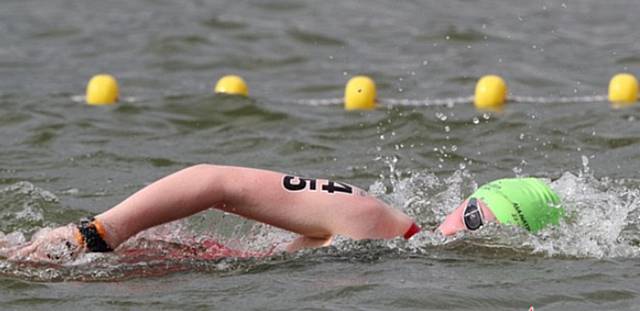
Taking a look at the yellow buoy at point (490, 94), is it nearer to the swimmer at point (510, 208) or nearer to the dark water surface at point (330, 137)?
the dark water surface at point (330, 137)

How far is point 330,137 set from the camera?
10367 mm

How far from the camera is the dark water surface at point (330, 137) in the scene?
19.0 ft

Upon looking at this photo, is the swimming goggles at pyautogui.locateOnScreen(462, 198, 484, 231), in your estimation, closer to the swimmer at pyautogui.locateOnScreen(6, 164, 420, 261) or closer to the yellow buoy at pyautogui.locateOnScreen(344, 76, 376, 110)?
the swimmer at pyautogui.locateOnScreen(6, 164, 420, 261)

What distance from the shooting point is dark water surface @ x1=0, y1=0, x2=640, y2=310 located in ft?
19.0

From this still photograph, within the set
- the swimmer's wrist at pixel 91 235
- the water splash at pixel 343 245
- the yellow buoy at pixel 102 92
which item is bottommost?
the water splash at pixel 343 245

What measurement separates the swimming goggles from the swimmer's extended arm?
0.30 m

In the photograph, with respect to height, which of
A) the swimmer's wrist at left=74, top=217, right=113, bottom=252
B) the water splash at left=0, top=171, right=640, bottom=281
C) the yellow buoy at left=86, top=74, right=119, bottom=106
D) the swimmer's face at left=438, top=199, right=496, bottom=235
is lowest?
the water splash at left=0, top=171, right=640, bottom=281

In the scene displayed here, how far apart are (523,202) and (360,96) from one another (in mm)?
5559

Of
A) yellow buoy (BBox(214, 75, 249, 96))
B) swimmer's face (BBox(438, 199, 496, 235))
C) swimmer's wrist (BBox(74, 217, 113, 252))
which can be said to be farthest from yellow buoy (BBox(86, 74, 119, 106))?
swimmer's face (BBox(438, 199, 496, 235))

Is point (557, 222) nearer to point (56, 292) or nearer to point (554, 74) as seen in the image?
point (56, 292)

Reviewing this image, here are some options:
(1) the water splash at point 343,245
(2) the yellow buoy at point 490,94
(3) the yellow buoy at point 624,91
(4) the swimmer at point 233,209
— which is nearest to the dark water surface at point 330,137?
(1) the water splash at point 343,245

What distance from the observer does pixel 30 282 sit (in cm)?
581

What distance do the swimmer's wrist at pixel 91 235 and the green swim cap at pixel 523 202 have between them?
6.00ft

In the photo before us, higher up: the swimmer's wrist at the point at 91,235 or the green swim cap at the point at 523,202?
the green swim cap at the point at 523,202
